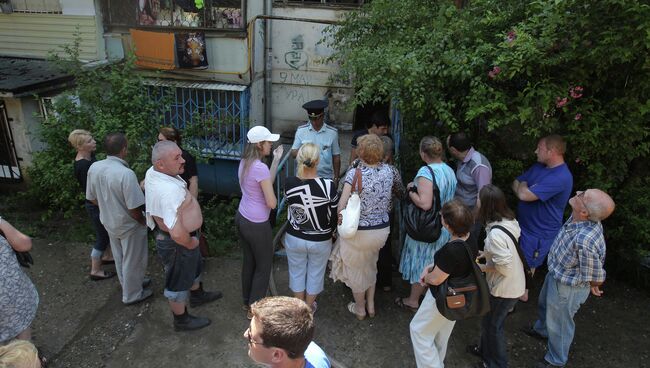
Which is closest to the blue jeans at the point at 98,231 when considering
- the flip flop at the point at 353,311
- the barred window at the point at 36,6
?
the flip flop at the point at 353,311

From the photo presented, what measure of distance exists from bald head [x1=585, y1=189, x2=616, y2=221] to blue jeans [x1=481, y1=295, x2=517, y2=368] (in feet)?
2.54

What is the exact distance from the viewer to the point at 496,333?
10.2 feet

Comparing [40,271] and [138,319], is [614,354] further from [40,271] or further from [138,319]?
[40,271]

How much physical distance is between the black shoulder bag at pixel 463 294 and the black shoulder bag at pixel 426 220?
Result: 76cm

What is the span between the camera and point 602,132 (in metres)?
3.48

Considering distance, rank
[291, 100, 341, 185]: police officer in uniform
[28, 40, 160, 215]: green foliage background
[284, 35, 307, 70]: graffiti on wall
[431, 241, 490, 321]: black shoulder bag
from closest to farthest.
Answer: [431, 241, 490, 321]: black shoulder bag → [291, 100, 341, 185]: police officer in uniform → [28, 40, 160, 215]: green foliage background → [284, 35, 307, 70]: graffiti on wall

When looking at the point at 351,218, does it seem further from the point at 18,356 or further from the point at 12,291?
the point at 12,291

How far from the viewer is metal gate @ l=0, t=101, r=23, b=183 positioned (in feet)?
21.9

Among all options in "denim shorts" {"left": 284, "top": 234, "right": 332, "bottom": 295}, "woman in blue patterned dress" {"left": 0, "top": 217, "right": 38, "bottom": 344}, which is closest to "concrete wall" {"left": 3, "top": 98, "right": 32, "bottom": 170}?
"woman in blue patterned dress" {"left": 0, "top": 217, "right": 38, "bottom": 344}

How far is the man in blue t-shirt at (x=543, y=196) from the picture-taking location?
333cm

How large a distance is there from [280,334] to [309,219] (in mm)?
1638

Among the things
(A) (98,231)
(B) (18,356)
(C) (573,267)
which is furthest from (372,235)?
(A) (98,231)

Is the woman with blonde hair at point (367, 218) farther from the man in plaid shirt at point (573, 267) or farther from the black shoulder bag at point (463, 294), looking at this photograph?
the man in plaid shirt at point (573, 267)

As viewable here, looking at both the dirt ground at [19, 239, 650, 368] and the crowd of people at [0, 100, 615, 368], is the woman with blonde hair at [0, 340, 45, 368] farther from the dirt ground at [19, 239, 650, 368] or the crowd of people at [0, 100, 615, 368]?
the dirt ground at [19, 239, 650, 368]
